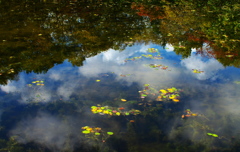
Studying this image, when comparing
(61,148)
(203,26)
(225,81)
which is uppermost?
(203,26)

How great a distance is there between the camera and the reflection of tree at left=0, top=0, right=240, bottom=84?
660 centimetres

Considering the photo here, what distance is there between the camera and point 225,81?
18.6 ft

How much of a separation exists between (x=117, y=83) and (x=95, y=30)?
13.3 ft

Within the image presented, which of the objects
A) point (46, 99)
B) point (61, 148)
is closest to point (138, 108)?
point (61, 148)

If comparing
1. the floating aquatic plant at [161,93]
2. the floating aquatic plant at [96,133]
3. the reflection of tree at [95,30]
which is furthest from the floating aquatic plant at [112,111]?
the reflection of tree at [95,30]

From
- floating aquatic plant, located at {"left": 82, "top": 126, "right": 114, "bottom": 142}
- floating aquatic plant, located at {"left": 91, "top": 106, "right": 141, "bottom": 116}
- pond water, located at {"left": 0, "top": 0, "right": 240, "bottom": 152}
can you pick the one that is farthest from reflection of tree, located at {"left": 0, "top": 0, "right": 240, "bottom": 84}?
floating aquatic plant, located at {"left": 82, "top": 126, "right": 114, "bottom": 142}

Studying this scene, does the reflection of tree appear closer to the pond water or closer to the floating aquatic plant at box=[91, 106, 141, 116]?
the pond water

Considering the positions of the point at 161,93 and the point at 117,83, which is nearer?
the point at 161,93

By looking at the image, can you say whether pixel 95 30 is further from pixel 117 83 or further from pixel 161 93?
pixel 161 93

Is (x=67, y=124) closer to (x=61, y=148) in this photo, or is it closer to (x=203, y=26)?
(x=61, y=148)

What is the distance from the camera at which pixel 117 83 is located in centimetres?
550

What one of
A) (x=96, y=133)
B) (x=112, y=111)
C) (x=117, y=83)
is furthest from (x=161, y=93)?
(x=96, y=133)

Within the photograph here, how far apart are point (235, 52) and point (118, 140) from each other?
5485mm

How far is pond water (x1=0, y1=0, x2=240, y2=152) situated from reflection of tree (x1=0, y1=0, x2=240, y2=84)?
4 centimetres
